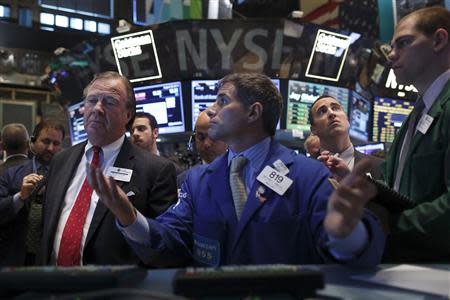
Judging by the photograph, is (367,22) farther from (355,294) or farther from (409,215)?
(355,294)

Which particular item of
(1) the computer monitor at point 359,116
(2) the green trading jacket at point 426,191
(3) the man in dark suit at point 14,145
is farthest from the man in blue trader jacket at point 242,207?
(1) the computer monitor at point 359,116

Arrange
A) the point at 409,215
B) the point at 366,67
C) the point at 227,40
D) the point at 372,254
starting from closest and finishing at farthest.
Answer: the point at 372,254, the point at 409,215, the point at 227,40, the point at 366,67

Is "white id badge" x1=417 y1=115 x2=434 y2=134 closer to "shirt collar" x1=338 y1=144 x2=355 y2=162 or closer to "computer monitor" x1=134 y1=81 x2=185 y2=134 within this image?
"shirt collar" x1=338 y1=144 x2=355 y2=162

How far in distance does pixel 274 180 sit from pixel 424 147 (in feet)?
1.63

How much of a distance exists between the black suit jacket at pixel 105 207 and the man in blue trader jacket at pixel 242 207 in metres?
0.32

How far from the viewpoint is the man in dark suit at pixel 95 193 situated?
79.4 inches

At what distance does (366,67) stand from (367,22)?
1876 mm

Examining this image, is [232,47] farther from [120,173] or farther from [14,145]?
[120,173]

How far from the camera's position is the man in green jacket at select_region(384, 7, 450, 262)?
4.53 ft

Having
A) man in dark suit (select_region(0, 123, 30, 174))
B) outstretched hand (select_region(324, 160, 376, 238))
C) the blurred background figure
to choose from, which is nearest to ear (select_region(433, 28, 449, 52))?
outstretched hand (select_region(324, 160, 376, 238))

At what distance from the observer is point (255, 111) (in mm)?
1905

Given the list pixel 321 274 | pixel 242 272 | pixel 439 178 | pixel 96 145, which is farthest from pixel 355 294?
pixel 96 145

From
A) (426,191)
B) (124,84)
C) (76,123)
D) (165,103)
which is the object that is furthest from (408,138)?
(76,123)

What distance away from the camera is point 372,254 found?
121 centimetres
